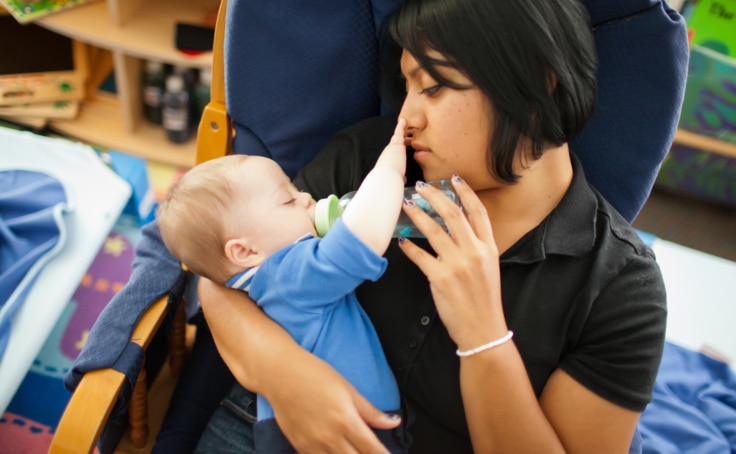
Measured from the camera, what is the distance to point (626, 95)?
3.55 feet

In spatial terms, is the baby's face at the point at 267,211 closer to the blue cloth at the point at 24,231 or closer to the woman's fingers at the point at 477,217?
the woman's fingers at the point at 477,217

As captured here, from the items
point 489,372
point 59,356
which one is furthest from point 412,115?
point 59,356

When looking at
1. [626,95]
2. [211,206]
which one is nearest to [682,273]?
[626,95]

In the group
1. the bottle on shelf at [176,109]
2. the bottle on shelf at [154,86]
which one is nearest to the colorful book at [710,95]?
the bottle on shelf at [176,109]

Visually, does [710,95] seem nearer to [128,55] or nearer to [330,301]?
[330,301]

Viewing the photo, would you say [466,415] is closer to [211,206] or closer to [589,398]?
[589,398]

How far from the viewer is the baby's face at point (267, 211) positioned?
963 mm

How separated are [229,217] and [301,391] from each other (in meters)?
0.28

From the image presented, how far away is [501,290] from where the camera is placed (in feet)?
3.30

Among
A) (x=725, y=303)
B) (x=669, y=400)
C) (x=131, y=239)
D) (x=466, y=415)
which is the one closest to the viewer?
(x=466, y=415)

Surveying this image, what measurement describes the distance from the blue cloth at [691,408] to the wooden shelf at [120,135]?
5.76 ft

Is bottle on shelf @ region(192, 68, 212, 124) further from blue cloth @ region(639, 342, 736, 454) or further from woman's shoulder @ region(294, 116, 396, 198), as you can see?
blue cloth @ region(639, 342, 736, 454)

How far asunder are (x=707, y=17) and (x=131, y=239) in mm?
2182

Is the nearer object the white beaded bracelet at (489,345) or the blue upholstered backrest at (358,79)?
the white beaded bracelet at (489,345)
